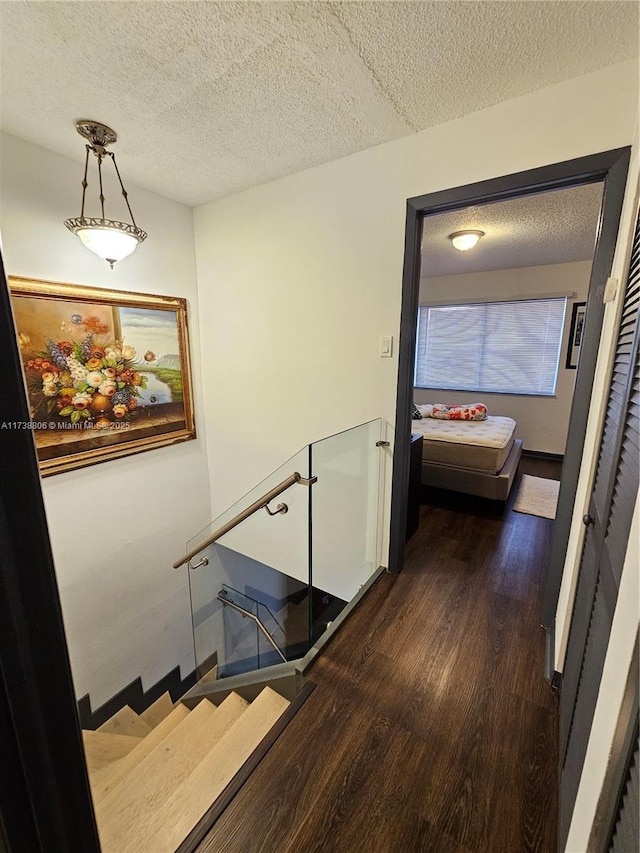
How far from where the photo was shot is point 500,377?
16.9 ft

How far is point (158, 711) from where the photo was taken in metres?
2.92

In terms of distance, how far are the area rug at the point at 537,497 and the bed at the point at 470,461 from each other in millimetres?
244

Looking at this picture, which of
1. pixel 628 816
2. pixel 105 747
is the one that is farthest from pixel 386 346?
pixel 105 747

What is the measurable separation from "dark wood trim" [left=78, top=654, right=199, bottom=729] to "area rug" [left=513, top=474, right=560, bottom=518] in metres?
3.09

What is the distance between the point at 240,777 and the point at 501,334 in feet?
17.7

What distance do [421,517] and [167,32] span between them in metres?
3.20

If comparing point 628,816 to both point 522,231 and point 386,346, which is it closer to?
point 386,346

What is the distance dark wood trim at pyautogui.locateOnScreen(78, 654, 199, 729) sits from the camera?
8.35ft

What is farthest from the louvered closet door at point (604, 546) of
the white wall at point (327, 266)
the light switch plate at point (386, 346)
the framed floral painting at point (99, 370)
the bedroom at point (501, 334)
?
the framed floral painting at point (99, 370)

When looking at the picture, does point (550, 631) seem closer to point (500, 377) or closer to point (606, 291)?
point (606, 291)

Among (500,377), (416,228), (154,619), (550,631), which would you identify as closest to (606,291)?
(416,228)

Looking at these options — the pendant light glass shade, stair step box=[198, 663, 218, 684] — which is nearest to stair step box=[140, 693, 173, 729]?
stair step box=[198, 663, 218, 684]

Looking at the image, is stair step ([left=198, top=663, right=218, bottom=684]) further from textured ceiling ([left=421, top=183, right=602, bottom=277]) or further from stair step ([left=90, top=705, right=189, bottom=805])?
textured ceiling ([left=421, top=183, right=602, bottom=277])

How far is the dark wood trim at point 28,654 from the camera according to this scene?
466 millimetres
